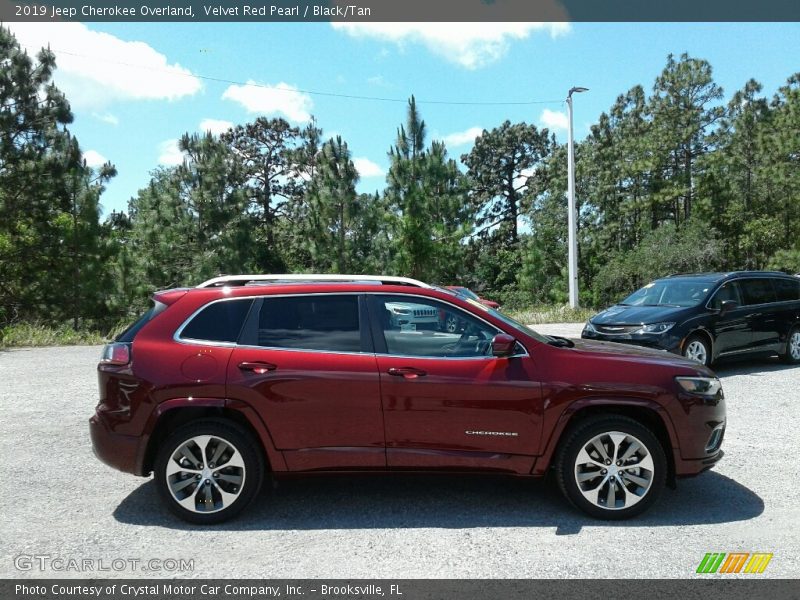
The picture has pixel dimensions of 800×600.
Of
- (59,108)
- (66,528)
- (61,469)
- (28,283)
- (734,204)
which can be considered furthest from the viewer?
(734,204)

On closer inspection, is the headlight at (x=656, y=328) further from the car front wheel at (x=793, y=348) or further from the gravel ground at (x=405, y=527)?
the gravel ground at (x=405, y=527)

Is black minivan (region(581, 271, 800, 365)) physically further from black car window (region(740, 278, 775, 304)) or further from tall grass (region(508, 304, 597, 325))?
tall grass (region(508, 304, 597, 325))

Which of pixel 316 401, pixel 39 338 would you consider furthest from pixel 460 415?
pixel 39 338

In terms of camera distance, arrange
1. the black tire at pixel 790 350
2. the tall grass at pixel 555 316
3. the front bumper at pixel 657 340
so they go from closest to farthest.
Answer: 1. the front bumper at pixel 657 340
2. the black tire at pixel 790 350
3. the tall grass at pixel 555 316

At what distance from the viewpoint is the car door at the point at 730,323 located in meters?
10.1

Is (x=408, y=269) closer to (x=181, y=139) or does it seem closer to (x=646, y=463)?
(x=181, y=139)

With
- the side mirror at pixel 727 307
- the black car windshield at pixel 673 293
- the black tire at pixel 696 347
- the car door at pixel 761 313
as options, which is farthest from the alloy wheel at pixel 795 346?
the black tire at pixel 696 347

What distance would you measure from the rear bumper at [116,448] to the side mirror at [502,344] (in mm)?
2472

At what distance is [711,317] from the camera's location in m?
10.0

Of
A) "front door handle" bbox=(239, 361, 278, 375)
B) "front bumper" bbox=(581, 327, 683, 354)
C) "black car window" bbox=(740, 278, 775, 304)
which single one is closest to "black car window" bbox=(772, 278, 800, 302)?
"black car window" bbox=(740, 278, 775, 304)

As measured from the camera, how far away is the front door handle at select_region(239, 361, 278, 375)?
174 inches

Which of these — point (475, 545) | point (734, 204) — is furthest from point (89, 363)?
point (734, 204)

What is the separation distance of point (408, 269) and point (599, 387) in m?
31.1

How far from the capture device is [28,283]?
27.9m
